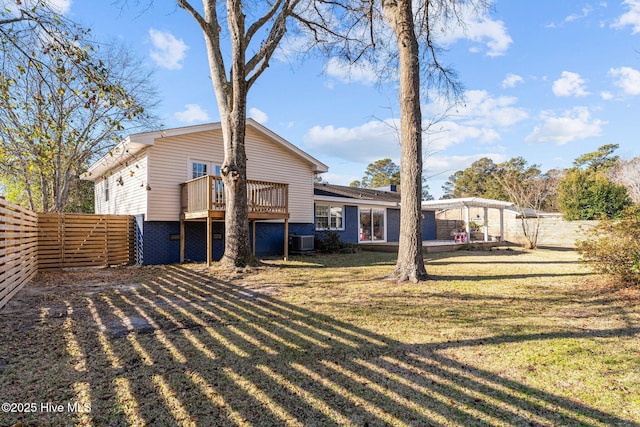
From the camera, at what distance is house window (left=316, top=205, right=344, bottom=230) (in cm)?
1574

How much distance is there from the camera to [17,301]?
5.59 meters

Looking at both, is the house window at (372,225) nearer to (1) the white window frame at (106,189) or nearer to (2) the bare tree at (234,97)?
(2) the bare tree at (234,97)

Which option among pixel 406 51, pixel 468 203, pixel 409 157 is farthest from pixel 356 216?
pixel 406 51

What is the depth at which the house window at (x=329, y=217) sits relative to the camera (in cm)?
1574

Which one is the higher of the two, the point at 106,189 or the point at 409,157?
the point at 106,189

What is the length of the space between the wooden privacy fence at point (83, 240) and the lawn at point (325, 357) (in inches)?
183

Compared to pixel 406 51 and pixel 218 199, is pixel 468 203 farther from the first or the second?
pixel 218 199

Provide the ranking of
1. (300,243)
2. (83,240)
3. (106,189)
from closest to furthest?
1. (83,240)
2. (300,243)
3. (106,189)

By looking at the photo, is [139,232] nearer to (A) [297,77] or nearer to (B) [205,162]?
(B) [205,162]

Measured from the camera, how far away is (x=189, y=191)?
10523mm

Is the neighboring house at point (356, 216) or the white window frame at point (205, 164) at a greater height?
the white window frame at point (205, 164)

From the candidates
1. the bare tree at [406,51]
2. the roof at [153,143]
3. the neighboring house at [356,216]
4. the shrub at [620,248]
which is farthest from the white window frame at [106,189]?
the shrub at [620,248]

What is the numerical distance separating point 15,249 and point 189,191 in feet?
15.8

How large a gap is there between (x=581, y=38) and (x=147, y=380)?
15.6 metres
